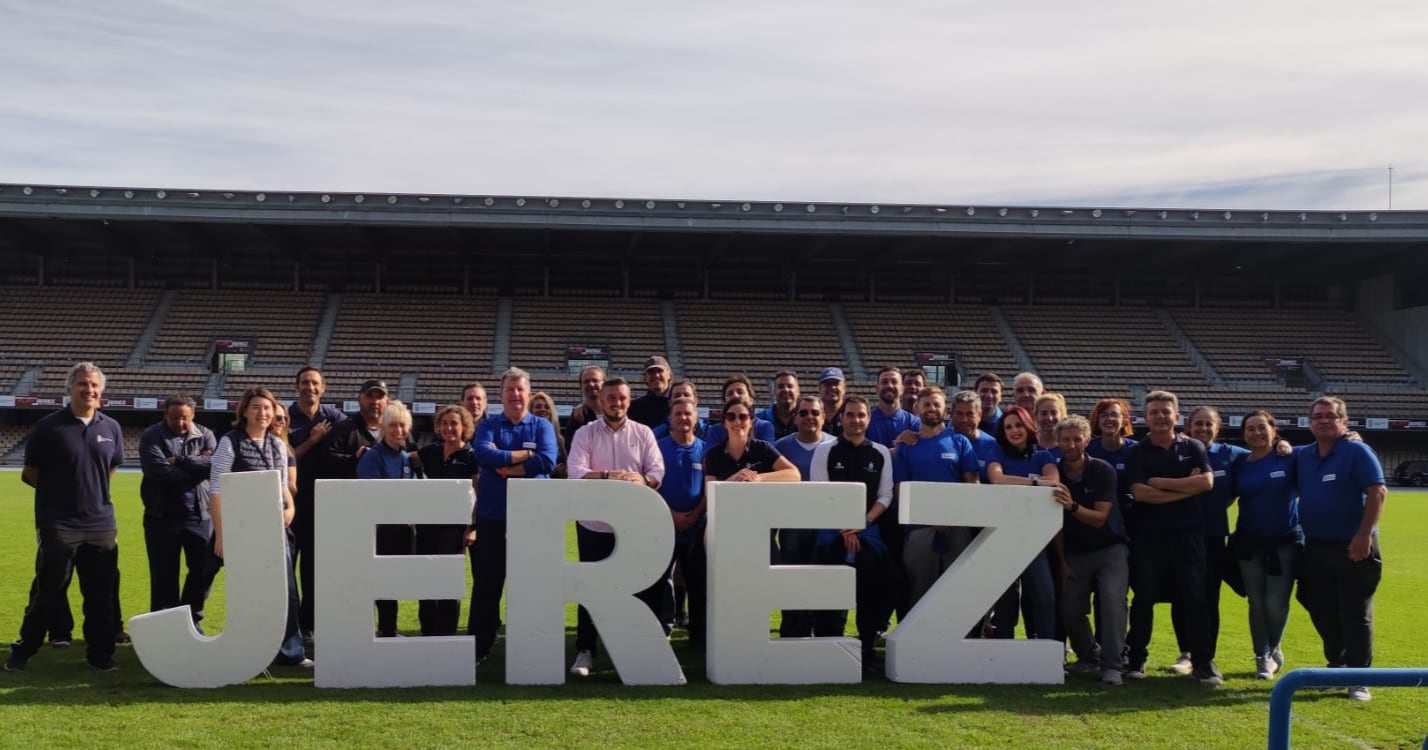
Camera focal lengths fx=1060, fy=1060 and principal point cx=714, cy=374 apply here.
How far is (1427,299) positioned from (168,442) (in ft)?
121

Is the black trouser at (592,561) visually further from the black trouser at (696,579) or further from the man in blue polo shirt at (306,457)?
the man in blue polo shirt at (306,457)

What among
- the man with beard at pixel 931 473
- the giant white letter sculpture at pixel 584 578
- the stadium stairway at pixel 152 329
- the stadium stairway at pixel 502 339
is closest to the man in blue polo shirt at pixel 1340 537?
the man with beard at pixel 931 473

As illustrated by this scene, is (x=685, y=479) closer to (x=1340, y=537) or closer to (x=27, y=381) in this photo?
(x=1340, y=537)

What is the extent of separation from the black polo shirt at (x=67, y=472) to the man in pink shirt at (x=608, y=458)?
2.64 m

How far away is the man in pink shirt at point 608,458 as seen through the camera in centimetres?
613

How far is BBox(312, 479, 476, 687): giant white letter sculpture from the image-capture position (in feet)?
18.5

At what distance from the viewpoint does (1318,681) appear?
3023mm

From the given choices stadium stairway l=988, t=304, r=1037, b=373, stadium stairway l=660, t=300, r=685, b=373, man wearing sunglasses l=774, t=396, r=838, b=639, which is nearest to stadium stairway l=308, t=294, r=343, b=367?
stadium stairway l=660, t=300, r=685, b=373

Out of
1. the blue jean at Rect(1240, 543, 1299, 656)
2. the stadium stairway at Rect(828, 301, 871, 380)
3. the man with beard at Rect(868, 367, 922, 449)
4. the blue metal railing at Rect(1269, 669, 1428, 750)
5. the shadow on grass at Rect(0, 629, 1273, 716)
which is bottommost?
the shadow on grass at Rect(0, 629, 1273, 716)

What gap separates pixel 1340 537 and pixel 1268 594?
1.73ft

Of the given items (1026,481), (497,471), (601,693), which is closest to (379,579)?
(497,471)

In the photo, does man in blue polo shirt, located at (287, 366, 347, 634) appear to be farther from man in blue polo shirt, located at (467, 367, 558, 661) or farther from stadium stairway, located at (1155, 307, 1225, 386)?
stadium stairway, located at (1155, 307, 1225, 386)

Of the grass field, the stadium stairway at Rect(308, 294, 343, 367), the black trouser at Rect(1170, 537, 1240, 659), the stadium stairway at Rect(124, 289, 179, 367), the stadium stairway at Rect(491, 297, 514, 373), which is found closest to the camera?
the grass field

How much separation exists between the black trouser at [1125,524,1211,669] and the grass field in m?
0.24
